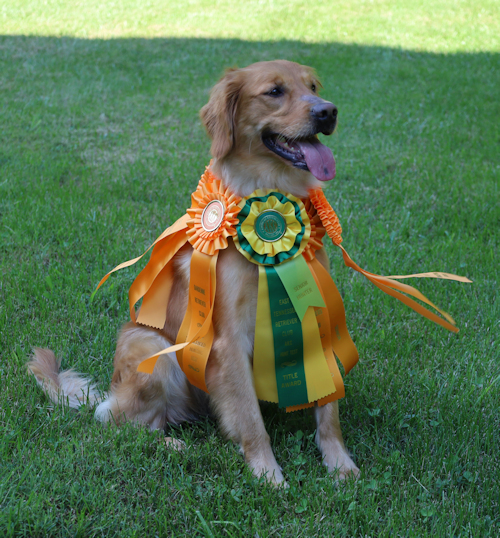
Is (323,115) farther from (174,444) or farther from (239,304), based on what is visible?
(174,444)

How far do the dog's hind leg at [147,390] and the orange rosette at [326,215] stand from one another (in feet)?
3.10

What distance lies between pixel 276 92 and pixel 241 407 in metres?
1.40

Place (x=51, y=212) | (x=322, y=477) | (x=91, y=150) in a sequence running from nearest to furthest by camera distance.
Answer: (x=322, y=477), (x=51, y=212), (x=91, y=150)

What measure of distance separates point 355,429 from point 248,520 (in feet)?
2.61

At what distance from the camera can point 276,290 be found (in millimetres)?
2320

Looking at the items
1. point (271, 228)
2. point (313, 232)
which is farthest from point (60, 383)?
point (313, 232)

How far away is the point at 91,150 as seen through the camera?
6160mm

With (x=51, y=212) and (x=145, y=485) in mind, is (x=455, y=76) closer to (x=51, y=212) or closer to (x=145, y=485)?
(x=51, y=212)

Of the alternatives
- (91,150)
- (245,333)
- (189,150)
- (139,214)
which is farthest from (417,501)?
(91,150)

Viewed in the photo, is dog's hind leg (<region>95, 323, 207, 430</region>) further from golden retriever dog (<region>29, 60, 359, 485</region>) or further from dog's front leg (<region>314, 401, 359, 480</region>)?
dog's front leg (<region>314, 401, 359, 480</region>)

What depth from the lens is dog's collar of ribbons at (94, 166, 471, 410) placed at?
231 centimetres

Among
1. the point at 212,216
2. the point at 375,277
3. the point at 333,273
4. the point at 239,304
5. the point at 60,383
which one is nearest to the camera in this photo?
the point at 239,304

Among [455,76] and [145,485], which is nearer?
[145,485]

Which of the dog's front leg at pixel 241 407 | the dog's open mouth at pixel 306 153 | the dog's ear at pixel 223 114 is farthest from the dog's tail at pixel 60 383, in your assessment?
the dog's open mouth at pixel 306 153
